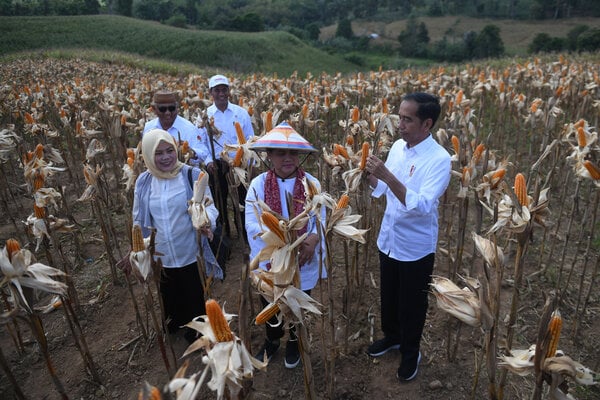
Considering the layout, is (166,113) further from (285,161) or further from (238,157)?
(285,161)

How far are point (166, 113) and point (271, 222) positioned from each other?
10.8 feet

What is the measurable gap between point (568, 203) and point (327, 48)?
179 ft

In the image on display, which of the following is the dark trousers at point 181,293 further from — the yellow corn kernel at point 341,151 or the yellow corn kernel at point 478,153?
the yellow corn kernel at point 478,153

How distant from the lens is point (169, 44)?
42562 mm

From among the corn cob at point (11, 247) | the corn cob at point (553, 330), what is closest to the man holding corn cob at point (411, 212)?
the corn cob at point (553, 330)

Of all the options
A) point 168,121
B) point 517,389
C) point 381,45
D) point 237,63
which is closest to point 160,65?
point 237,63

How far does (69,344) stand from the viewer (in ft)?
12.2

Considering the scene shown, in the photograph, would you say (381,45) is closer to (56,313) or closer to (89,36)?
(89,36)

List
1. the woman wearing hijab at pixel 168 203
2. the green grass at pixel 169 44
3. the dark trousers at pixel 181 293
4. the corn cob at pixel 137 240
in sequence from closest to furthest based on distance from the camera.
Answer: the corn cob at pixel 137 240, the woman wearing hijab at pixel 168 203, the dark trousers at pixel 181 293, the green grass at pixel 169 44

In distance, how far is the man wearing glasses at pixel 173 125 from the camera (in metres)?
4.33

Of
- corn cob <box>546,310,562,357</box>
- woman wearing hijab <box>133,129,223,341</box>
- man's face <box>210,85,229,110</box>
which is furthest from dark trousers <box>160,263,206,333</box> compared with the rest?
corn cob <box>546,310,562,357</box>

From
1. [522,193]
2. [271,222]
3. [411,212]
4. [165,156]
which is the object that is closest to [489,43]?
[411,212]

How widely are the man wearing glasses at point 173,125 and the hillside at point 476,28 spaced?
5018cm

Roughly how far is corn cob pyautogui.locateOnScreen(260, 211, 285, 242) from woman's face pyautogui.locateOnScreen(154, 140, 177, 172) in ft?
5.67
